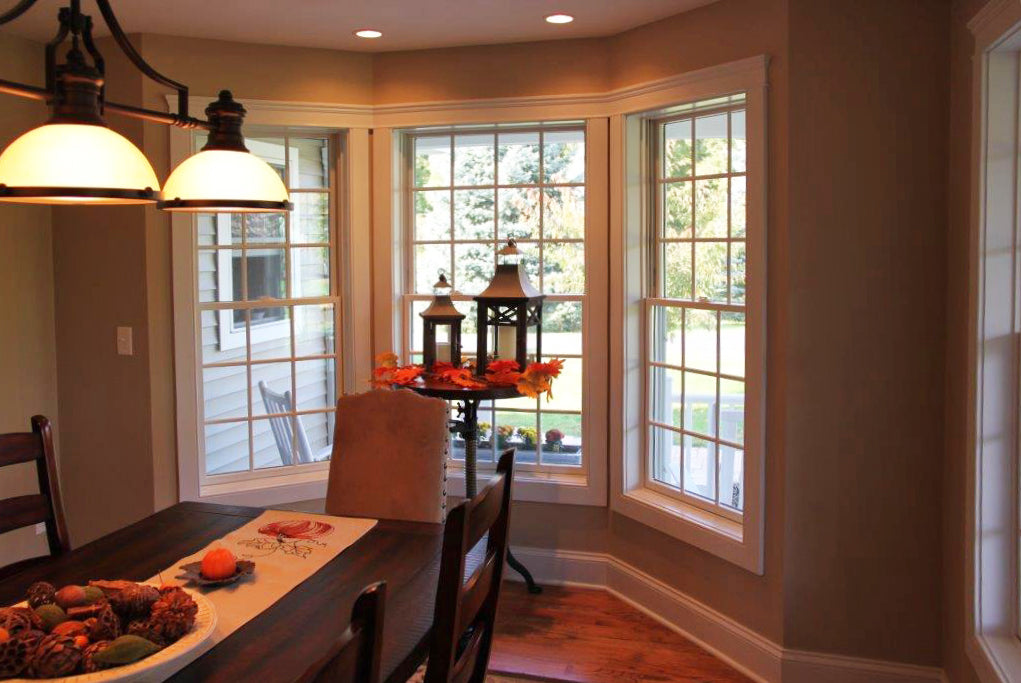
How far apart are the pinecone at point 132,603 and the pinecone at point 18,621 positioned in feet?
0.44

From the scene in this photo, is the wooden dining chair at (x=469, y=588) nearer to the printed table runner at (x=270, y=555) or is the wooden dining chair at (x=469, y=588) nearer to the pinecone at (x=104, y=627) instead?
the printed table runner at (x=270, y=555)

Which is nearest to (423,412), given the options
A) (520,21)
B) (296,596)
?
(296,596)

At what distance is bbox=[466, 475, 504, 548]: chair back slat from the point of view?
6.33 ft

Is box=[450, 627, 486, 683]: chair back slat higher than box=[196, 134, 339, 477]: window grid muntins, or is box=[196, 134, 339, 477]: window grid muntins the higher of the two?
box=[196, 134, 339, 477]: window grid muntins

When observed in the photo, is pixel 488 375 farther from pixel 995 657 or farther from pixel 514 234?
pixel 995 657

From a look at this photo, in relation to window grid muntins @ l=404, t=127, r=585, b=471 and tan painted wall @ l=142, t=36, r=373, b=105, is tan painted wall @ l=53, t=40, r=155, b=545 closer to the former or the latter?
tan painted wall @ l=142, t=36, r=373, b=105

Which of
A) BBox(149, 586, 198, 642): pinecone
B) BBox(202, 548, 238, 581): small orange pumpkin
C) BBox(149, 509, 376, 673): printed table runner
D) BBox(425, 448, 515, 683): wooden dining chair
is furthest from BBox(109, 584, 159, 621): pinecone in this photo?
BBox(425, 448, 515, 683): wooden dining chair

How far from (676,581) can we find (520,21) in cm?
247

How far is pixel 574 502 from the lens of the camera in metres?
4.46

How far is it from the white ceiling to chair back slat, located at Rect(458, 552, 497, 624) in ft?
7.79

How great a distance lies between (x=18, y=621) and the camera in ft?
5.68

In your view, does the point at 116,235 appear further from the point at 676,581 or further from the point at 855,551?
the point at 855,551

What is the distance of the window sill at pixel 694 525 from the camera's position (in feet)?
11.7

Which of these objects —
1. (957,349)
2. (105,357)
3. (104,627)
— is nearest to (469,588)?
(104,627)
